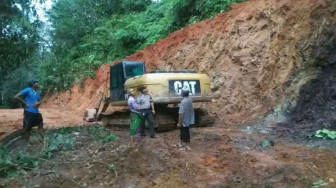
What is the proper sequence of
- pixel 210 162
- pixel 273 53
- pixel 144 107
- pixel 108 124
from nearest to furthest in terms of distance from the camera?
pixel 210 162 < pixel 144 107 < pixel 273 53 < pixel 108 124

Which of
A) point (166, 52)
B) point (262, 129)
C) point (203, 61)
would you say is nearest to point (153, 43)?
point (166, 52)

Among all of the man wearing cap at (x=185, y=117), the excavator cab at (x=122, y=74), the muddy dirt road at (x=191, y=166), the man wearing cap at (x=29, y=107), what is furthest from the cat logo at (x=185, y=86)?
the man wearing cap at (x=29, y=107)

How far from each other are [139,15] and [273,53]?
1552 centimetres

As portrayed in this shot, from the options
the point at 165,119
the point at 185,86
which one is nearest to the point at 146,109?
the point at 165,119

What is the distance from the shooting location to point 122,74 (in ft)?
39.4

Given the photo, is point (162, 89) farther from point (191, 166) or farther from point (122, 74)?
point (191, 166)

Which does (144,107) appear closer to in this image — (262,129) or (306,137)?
(262,129)

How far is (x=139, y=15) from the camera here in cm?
2581

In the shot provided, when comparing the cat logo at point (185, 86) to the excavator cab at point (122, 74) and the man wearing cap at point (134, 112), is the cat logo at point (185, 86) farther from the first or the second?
the excavator cab at point (122, 74)

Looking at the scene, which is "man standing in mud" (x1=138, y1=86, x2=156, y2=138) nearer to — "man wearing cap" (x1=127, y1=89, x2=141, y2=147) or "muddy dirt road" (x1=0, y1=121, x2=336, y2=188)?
"man wearing cap" (x1=127, y1=89, x2=141, y2=147)

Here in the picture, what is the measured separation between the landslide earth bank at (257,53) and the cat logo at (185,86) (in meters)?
1.48

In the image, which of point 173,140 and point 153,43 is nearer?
point 173,140

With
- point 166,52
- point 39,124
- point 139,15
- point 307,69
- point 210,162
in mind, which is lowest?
point 210,162

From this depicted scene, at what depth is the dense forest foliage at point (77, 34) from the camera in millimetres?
10688
